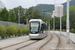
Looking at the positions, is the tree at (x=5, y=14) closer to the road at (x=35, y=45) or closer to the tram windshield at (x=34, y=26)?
the tram windshield at (x=34, y=26)

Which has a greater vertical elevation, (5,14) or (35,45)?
(5,14)

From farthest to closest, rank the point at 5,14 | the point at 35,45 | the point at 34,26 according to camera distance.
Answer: the point at 5,14 < the point at 34,26 < the point at 35,45

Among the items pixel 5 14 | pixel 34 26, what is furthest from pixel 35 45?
pixel 5 14

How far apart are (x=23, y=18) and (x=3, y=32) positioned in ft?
290

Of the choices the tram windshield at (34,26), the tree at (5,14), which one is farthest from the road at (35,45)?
the tree at (5,14)

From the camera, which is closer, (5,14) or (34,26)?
(34,26)

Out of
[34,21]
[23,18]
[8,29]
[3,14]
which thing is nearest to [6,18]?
[3,14]

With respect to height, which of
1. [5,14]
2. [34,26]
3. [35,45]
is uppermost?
[5,14]

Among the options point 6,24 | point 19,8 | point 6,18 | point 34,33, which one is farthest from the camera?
point 19,8

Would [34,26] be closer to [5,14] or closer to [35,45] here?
[35,45]

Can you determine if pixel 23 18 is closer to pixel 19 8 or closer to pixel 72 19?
pixel 19 8

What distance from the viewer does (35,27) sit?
88.1 feet

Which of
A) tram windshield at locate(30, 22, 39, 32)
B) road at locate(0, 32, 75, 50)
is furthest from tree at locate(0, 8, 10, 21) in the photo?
road at locate(0, 32, 75, 50)

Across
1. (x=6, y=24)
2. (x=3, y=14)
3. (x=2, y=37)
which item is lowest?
(x=2, y=37)
